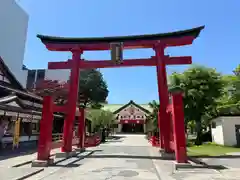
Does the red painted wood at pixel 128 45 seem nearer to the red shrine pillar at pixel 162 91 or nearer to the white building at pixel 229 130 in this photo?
the red shrine pillar at pixel 162 91

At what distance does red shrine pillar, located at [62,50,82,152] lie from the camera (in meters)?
13.1

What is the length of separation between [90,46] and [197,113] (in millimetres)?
12910

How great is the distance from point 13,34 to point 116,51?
29.6 metres

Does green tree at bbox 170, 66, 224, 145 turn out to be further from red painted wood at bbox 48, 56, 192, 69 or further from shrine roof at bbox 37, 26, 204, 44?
shrine roof at bbox 37, 26, 204, 44

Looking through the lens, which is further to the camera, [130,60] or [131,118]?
[131,118]

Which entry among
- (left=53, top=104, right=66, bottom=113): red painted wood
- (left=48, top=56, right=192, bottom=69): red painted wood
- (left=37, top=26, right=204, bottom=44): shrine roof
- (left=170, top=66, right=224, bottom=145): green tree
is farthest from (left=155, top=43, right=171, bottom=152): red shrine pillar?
(left=170, top=66, right=224, bottom=145): green tree

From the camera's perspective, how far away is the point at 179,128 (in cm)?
994

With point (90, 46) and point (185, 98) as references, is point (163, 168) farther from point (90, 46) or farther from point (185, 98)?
point (185, 98)

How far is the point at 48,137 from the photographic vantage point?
35.1 feet

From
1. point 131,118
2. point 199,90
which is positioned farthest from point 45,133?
point 131,118

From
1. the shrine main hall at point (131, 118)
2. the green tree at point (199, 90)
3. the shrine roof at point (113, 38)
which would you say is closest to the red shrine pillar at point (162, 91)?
the shrine roof at point (113, 38)

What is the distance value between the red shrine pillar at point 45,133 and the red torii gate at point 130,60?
239 cm

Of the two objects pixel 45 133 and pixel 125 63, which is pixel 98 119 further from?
pixel 45 133

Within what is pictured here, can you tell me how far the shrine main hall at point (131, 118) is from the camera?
172ft
